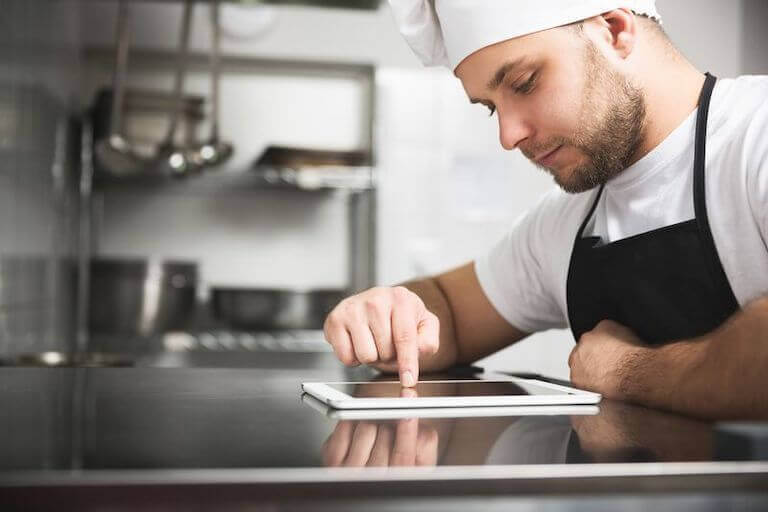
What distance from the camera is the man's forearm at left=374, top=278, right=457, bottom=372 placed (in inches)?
47.8

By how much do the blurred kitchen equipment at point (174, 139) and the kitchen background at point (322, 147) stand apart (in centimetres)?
11

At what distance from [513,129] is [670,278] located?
31 centimetres

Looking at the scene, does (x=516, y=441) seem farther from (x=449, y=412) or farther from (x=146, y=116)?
(x=146, y=116)

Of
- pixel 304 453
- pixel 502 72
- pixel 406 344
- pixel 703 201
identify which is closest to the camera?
pixel 304 453

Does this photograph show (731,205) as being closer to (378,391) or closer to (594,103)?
(594,103)

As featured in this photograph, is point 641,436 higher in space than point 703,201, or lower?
lower

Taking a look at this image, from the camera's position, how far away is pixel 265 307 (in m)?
2.63

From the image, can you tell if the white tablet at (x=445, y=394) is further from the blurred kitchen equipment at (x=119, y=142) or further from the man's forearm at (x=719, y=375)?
the blurred kitchen equipment at (x=119, y=142)

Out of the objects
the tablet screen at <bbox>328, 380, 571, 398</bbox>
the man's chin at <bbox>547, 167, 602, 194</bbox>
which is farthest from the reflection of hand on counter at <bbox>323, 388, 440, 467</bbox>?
the man's chin at <bbox>547, 167, 602, 194</bbox>

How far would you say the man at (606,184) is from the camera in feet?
3.38

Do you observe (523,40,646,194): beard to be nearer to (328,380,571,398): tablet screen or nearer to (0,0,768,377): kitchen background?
(328,380,571,398): tablet screen

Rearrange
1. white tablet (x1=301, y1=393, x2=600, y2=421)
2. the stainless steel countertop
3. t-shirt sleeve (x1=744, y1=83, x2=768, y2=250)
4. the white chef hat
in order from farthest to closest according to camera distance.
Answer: the white chef hat → t-shirt sleeve (x1=744, y1=83, x2=768, y2=250) → white tablet (x1=301, y1=393, x2=600, y2=421) → the stainless steel countertop

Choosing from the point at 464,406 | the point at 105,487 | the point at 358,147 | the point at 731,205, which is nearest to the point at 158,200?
the point at 358,147

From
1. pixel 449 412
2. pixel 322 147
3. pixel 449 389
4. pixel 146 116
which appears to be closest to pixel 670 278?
pixel 449 389
